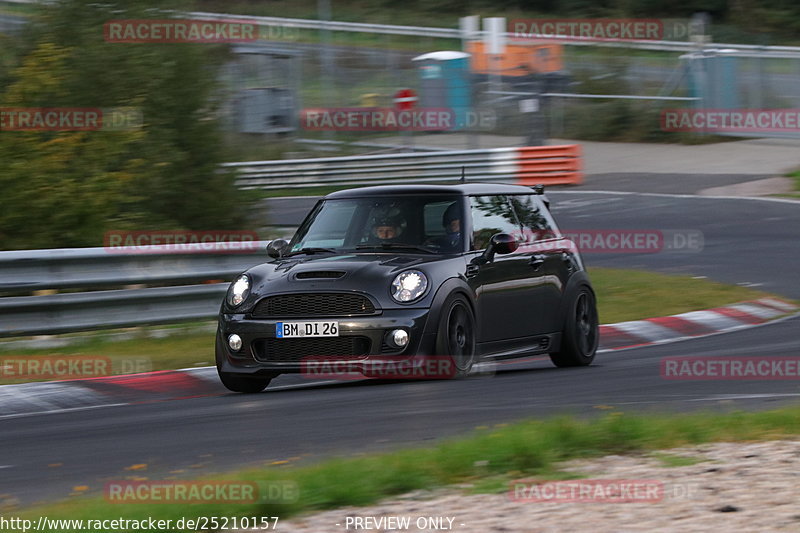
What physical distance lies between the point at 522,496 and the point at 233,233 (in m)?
11.2

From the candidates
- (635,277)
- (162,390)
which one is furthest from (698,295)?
(162,390)

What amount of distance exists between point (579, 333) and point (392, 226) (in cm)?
211

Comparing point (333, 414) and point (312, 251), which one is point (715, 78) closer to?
point (312, 251)

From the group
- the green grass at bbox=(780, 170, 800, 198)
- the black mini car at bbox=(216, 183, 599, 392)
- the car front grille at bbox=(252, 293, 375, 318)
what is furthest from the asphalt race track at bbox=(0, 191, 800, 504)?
the green grass at bbox=(780, 170, 800, 198)

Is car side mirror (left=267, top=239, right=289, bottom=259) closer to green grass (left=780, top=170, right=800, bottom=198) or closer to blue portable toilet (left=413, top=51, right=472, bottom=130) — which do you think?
green grass (left=780, top=170, right=800, bottom=198)

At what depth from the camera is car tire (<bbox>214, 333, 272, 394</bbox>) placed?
31.8 ft

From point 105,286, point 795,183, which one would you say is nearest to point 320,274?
point 105,286

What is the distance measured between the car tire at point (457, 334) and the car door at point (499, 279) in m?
0.18

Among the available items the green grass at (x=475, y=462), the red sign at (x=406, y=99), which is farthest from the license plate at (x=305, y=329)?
the red sign at (x=406, y=99)

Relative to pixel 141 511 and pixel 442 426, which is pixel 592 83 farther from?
pixel 141 511

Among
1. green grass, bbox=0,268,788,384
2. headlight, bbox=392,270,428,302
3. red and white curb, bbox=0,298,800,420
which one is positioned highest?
headlight, bbox=392,270,428,302

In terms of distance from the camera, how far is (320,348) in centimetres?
932

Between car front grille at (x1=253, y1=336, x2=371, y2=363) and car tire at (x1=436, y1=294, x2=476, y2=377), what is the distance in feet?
1.69

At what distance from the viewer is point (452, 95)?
1406 inches
